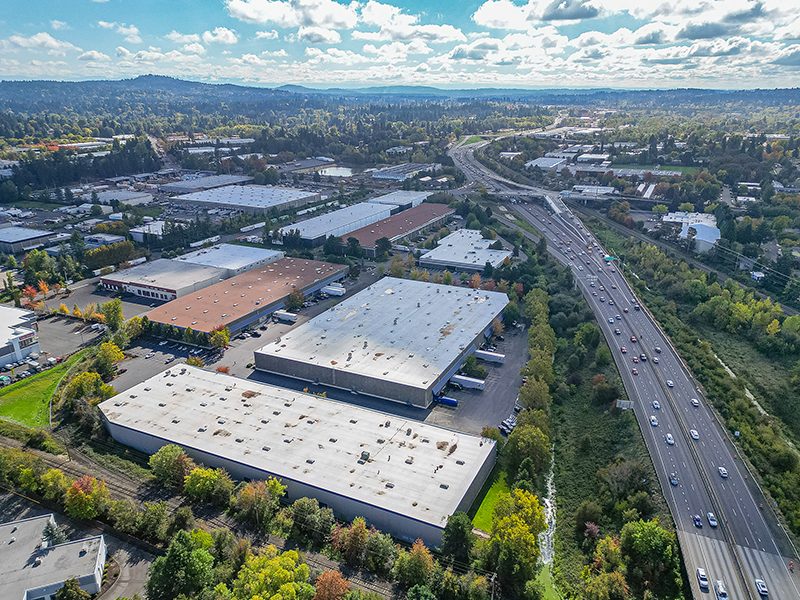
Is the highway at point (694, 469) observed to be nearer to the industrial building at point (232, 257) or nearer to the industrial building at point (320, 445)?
the industrial building at point (320, 445)

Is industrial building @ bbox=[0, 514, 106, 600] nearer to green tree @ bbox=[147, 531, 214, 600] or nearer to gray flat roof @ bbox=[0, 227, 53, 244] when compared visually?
green tree @ bbox=[147, 531, 214, 600]

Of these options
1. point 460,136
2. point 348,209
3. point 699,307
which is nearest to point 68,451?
point 699,307

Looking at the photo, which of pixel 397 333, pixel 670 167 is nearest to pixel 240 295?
pixel 397 333

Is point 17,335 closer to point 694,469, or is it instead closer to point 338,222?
point 338,222

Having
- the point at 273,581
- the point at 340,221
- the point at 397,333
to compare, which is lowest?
the point at 340,221

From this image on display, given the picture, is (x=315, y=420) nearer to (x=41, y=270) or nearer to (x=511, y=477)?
(x=511, y=477)
